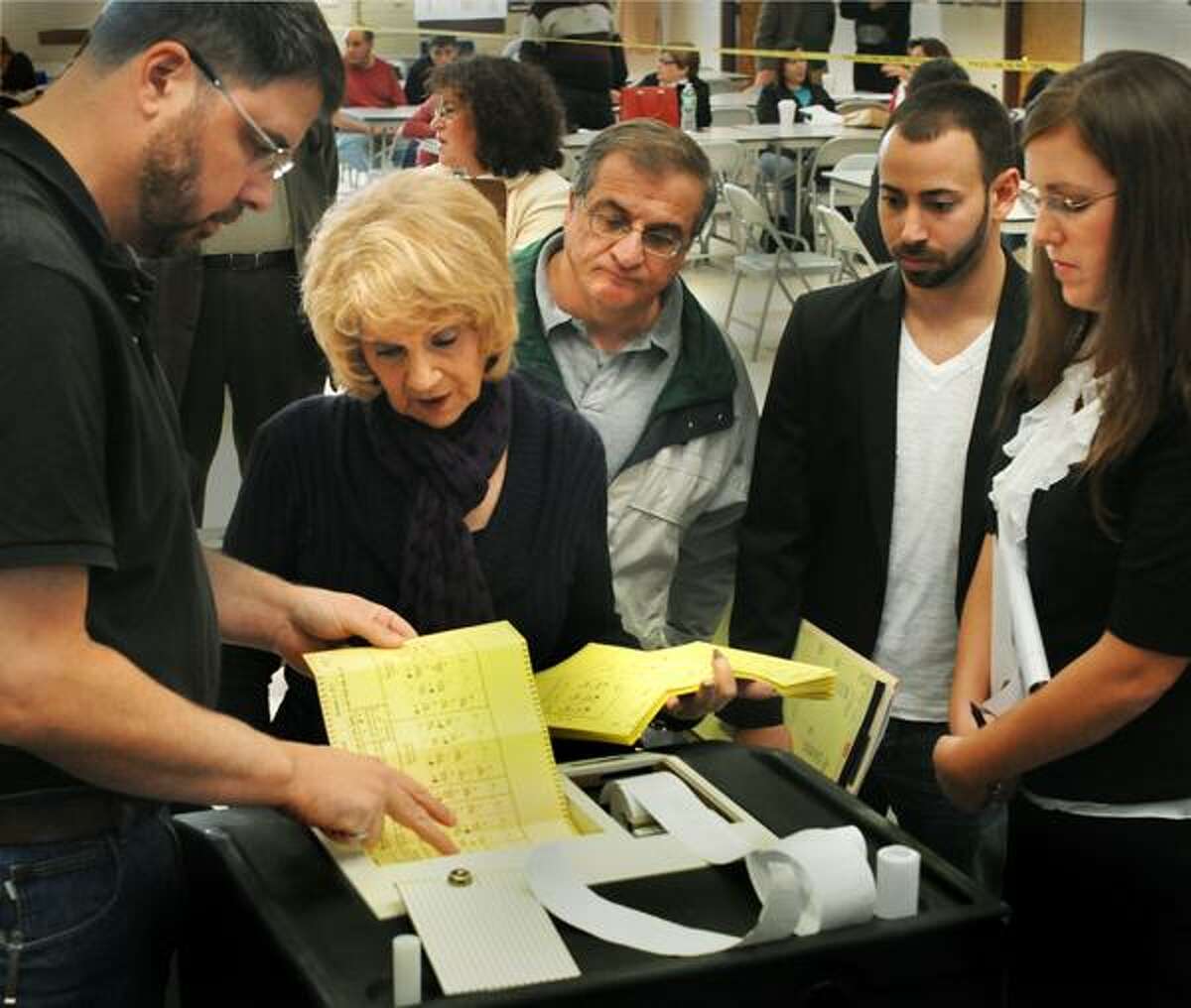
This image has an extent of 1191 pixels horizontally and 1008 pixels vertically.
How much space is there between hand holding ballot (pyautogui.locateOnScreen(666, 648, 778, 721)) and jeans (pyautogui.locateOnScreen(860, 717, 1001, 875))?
0.60m

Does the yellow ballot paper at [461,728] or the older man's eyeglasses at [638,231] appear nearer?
the yellow ballot paper at [461,728]

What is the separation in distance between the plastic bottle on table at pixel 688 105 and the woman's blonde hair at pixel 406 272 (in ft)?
23.7

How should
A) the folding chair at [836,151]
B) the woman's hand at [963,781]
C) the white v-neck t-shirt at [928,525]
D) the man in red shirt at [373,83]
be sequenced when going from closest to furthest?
the woman's hand at [963,781] < the white v-neck t-shirt at [928,525] < the folding chair at [836,151] < the man in red shirt at [373,83]

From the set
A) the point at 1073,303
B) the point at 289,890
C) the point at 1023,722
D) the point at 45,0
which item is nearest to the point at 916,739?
the point at 1023,722

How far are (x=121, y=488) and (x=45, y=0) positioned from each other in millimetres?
1808

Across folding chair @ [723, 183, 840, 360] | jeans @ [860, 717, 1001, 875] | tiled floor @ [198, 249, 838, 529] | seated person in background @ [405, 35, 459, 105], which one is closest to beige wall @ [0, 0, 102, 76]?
jeans @ [860, 717, 1001, 875]

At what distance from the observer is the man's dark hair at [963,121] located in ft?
7.57

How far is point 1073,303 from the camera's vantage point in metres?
1.77

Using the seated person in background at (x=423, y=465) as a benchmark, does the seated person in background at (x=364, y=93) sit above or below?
above

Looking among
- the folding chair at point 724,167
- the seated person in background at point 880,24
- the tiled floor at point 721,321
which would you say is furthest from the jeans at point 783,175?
the seated person in background at point 880,24

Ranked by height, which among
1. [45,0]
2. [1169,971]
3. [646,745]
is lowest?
[1169,971]

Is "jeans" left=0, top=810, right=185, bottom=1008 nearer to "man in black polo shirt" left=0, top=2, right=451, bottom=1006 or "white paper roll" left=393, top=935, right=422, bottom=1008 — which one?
"man in black polo shirt" left=0, top=2, right=451, bottom=1006

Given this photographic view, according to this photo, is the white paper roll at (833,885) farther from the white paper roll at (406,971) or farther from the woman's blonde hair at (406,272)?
the woman's blonde hair at (406,272)

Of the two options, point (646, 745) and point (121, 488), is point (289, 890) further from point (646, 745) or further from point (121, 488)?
point (646, 745)
